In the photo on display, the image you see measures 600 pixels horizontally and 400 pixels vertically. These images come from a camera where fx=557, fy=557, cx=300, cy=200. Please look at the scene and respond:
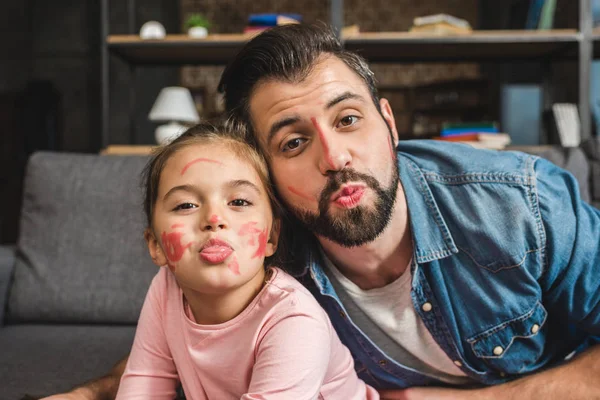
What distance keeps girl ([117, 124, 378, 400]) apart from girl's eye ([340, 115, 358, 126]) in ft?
0.62

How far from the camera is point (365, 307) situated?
126 cm

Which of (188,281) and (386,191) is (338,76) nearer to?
(386,191)

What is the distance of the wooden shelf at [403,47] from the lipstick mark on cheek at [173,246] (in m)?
1.99

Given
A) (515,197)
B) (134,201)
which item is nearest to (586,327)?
(515,197)

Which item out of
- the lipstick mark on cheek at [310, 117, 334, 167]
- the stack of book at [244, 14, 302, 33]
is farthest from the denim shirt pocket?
the stack of book at [244, 14, 302, 33]

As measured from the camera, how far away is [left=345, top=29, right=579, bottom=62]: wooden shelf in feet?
9.51

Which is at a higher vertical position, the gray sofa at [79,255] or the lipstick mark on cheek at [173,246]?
the lipstick mark on cheek at [173,246]

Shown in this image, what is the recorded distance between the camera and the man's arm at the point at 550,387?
1.18 meters

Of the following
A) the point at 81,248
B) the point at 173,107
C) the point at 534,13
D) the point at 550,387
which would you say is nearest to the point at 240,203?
the point at 550,387

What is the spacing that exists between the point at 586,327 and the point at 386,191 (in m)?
0.52

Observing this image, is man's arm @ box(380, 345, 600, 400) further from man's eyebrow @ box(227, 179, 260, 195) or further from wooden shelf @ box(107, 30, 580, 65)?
wooden shelf @ box(107, 30, 580, 65)

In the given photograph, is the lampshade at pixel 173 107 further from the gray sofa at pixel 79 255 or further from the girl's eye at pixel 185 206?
the girl's eye at pixel 185 206

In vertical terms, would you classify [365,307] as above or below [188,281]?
below

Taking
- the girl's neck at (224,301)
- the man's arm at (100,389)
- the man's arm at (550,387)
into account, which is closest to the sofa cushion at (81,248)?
the man's arm at (100,389)
